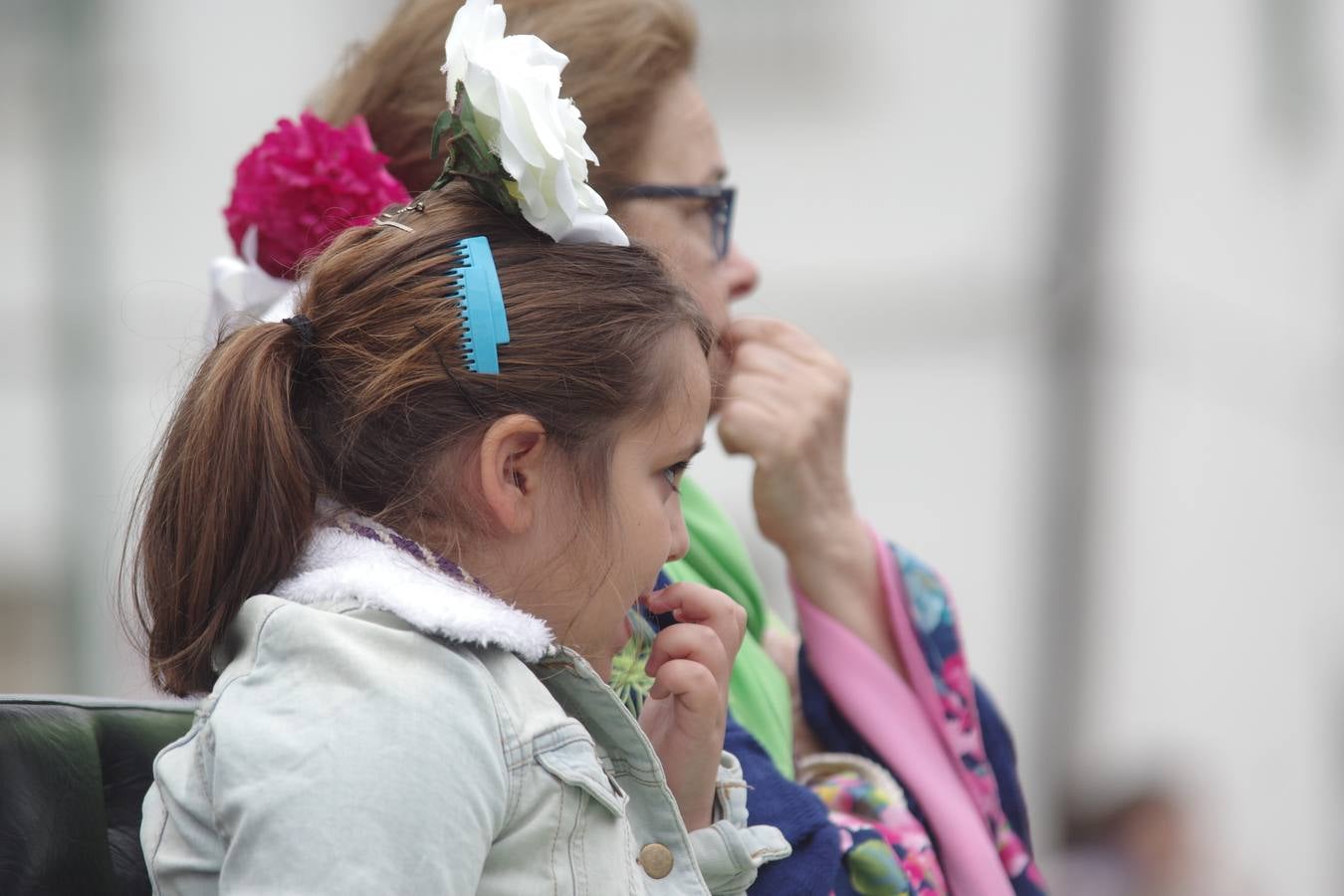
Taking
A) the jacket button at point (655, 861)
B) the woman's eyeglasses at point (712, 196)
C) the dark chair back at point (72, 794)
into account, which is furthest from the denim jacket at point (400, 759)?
the woman's eyeglasses at point (712, 196)

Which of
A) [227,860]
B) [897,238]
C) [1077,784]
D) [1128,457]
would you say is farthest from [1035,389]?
[227,860]

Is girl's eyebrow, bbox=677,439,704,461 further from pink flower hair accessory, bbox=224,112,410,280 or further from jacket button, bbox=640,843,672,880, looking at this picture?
pink flower hair accessory, bbox=224,112,410,280

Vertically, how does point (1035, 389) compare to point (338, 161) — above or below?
below

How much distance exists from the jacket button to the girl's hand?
72 mm

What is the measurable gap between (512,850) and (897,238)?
2.72 metres

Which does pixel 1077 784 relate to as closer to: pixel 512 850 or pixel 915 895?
pixel 915 895

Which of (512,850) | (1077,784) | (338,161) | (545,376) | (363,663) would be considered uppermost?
(338,161)

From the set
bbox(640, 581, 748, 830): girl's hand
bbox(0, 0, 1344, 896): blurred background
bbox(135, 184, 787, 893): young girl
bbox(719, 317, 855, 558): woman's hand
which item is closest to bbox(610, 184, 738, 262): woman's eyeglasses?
bbox(719, 317, 855, 558): woman's hand

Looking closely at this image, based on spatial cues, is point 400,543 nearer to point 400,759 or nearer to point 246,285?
point 400,759

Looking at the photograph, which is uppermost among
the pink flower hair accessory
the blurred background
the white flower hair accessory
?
the white flower hair accessory

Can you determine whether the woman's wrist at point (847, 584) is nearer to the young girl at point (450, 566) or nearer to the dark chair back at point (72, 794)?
the young girl at point (450, 566)

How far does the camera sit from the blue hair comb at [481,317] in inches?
36.6

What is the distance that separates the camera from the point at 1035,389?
11.1ft

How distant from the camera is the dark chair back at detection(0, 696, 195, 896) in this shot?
96 centimetres
